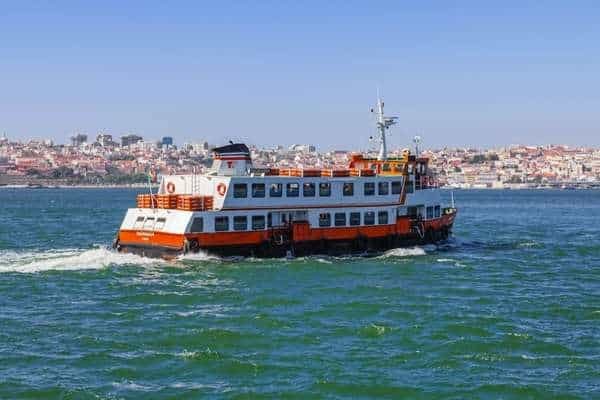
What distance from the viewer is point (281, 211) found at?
35.2 metres

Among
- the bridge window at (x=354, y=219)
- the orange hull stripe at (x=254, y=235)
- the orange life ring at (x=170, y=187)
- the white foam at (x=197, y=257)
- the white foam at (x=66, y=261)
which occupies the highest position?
the orange life ring at (x=170, y=187)

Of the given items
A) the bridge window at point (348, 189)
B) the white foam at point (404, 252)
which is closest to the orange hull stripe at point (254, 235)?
the white foam at point (404, 252)

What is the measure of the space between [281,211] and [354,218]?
3.70m

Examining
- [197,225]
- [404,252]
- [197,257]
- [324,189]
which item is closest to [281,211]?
[324,189]

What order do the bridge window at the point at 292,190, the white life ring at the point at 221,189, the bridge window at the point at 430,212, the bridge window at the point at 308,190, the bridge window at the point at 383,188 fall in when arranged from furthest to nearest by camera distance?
the bridge window at the point at 430,212 → the bridge window at the point at 383,188 → the bridge window at the point at 308,190 → the bridge window at the point at 292,190 → the white life ring at the point at 221,189

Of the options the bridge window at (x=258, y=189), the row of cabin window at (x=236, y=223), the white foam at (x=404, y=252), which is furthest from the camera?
the white foam at (x=404, y=252)

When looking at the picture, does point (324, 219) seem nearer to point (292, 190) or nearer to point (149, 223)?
point (292, 190)

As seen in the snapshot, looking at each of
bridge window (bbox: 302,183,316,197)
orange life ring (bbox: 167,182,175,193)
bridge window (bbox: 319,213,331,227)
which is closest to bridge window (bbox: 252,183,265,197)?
bridge window (bbox: 302,183,316,197)

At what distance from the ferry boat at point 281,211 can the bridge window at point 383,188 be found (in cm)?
5

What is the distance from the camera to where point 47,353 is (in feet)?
64.5

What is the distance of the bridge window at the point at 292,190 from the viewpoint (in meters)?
35.5

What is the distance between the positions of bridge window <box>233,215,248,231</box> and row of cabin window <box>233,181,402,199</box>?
83cm

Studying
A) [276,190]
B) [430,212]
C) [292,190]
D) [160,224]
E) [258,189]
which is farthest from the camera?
[430,212]

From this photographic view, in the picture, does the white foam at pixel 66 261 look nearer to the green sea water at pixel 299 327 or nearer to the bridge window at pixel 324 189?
the green sea water at pixel 299 327
